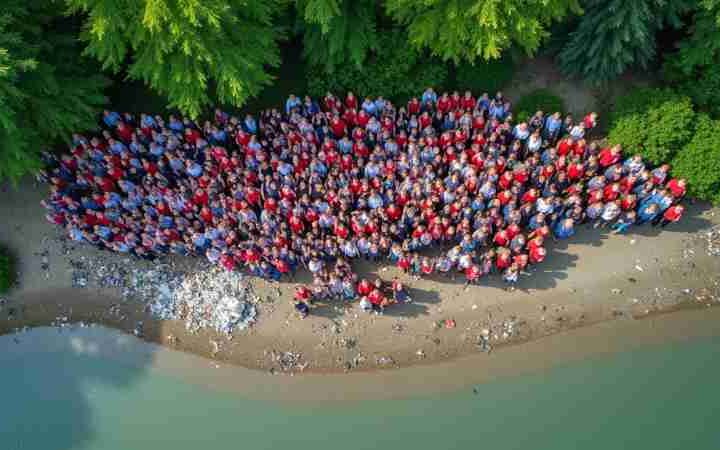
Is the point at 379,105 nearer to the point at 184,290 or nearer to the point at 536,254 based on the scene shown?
the point at 536,254

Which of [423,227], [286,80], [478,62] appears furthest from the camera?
[286,80]

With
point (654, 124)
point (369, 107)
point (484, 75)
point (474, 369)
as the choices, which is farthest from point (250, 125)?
point (654, 124)

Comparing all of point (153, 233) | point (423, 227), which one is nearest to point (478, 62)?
point (423, 227)

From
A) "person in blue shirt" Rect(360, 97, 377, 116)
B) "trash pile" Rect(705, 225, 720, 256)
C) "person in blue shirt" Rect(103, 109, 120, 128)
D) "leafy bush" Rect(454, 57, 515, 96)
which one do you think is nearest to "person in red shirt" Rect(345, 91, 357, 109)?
"person in blue shirt" Rect(360, 97, 377, 116)

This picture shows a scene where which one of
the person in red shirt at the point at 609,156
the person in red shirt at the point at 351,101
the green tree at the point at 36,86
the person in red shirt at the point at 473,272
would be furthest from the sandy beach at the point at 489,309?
the green tree at the point at 36,86

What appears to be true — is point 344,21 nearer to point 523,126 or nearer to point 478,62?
point 478,62

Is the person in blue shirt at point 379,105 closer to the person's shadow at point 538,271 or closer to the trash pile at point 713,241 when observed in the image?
the person's shadow at point 538,271

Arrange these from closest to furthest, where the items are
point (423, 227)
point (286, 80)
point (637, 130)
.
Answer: point (423, 227) → point (637, 130) → point (286, 80)
